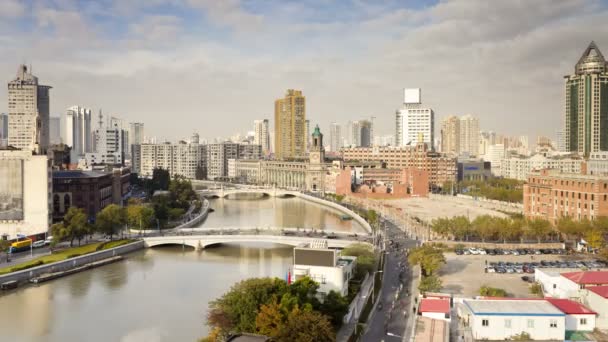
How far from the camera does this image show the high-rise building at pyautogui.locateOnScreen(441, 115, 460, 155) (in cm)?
8956

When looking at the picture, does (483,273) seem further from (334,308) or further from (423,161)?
(423,161)


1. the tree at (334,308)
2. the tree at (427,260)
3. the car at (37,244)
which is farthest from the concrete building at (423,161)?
the tree at (334,308)

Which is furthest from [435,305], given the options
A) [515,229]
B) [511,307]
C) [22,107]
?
[22,107]

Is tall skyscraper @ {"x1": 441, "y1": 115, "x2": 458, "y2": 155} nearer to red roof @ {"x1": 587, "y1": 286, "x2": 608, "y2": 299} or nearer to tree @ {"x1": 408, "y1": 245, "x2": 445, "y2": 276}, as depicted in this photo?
tree @ {"x1": 408, "y1": 245, "x2": 445, "y2": 276}

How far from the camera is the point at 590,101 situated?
53.0 meters

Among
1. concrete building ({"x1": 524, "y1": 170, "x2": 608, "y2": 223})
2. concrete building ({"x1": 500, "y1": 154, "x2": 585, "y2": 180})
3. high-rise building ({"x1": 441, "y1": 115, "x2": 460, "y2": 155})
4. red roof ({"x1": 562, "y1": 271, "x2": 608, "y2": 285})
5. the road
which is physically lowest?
the road

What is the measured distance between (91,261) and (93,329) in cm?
615

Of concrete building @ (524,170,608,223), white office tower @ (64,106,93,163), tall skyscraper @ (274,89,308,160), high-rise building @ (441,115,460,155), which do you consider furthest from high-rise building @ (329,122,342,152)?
concrete building @ (524,170,608,223)

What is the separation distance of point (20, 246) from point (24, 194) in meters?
3.04

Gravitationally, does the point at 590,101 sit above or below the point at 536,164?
above

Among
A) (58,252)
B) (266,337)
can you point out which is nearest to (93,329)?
(266,337)

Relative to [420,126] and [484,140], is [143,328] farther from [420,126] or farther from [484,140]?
[484,140]

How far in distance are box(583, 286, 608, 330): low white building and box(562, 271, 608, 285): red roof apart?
383 millimetres

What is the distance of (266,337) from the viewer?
881 cm
